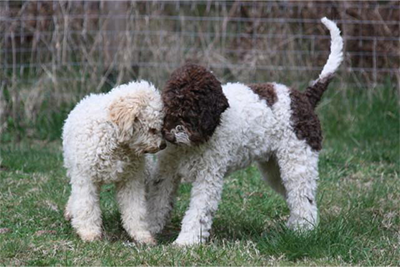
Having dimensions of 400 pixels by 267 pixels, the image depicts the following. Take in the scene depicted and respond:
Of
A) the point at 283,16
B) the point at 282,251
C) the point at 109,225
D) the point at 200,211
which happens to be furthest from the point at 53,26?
the point at 282,251

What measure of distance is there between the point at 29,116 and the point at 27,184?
245 cm

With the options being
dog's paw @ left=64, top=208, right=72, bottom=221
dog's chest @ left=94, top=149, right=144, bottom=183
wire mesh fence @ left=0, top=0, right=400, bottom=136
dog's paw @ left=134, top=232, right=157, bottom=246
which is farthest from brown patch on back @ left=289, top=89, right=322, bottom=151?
wire mesh fence @ left=0, top=0, right=400, bottom=136

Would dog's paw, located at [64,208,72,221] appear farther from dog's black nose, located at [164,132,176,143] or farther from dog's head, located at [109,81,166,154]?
dog's black nose, located at [164,132,176,143]

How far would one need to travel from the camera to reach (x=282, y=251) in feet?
15.2

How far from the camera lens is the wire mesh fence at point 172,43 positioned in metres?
9.19

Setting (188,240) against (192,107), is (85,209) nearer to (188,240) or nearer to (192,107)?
(188,240)

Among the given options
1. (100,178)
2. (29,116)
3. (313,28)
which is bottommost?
(29,116)

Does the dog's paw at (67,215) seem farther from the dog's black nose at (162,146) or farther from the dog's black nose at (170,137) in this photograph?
the dog's black nose at (170,137)

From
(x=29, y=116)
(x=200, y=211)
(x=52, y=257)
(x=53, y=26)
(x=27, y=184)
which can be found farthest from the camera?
(x=53, y=26)

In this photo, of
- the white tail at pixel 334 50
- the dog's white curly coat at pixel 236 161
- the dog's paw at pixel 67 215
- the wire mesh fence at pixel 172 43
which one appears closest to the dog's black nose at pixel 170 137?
the dog's white curly coat at pixel 236 161

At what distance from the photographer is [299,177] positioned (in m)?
5.40

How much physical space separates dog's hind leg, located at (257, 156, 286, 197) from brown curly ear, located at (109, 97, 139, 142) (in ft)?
4.48

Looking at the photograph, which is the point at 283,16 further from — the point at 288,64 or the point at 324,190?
the point at 324,190

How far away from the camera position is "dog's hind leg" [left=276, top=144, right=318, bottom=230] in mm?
5383
